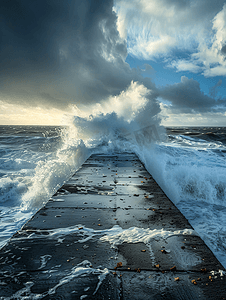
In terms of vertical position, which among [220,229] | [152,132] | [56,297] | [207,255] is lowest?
[220,229]

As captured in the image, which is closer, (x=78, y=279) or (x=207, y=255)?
(x=78, y=279)

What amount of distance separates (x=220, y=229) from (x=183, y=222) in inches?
56.5

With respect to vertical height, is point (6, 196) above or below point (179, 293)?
below

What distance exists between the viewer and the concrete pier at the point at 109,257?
4.55 feet

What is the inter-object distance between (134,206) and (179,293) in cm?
170

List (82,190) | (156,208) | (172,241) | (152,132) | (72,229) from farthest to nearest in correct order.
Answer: (152,132) → (82,190) → (156,208) → (72,229) → (172,241)

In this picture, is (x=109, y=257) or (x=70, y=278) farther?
(x=109, y=257)

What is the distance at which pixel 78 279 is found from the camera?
58.1 inches

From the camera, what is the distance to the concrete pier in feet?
4.55

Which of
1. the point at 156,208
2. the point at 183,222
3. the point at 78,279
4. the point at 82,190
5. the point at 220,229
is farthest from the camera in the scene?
the point at 82,190

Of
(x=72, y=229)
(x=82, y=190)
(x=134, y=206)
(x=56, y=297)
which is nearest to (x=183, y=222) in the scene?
(x=134, y=206)

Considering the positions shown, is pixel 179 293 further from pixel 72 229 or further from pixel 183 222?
pixel 72 229

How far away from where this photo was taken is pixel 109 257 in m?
1.75

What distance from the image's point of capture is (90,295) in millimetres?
1337
